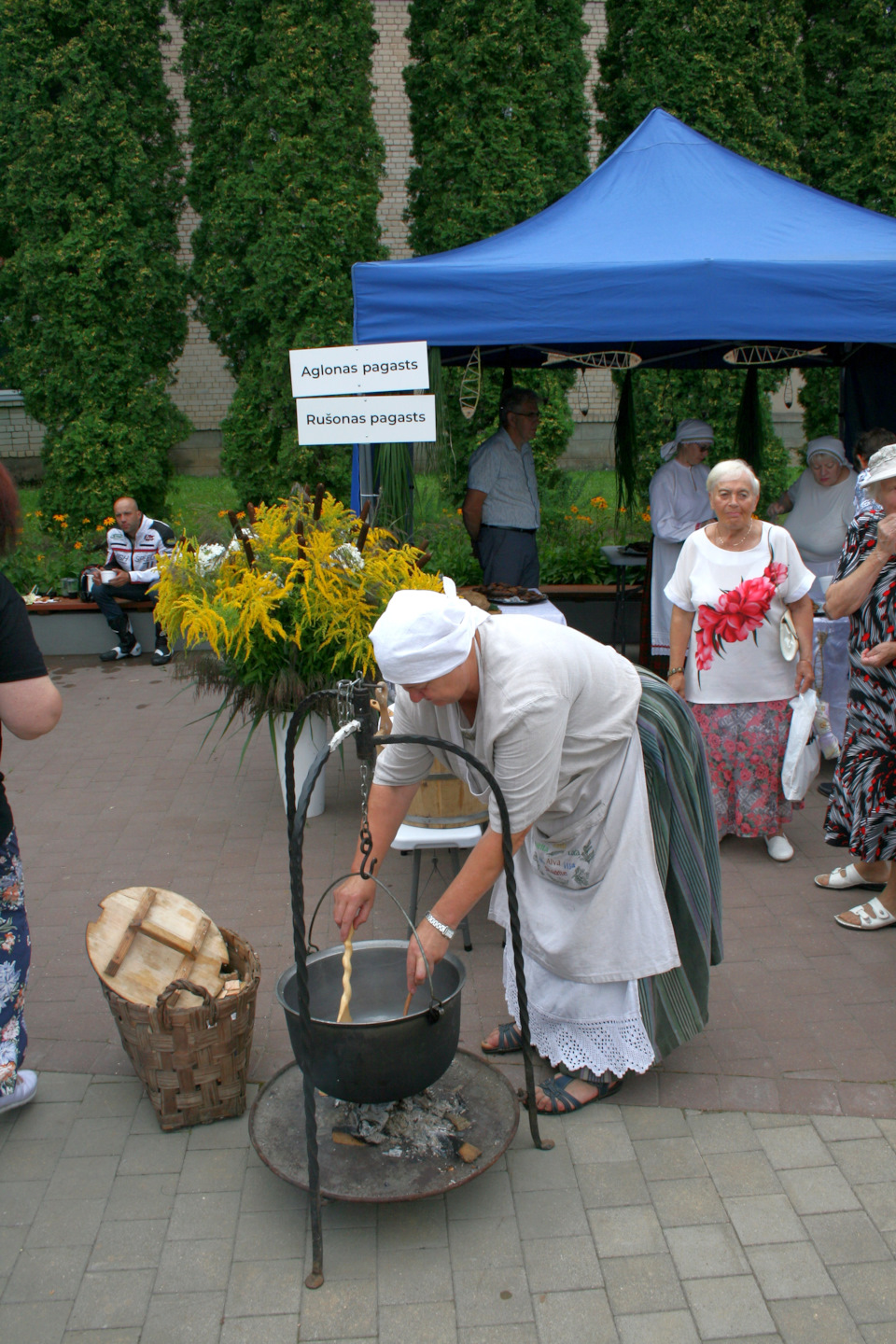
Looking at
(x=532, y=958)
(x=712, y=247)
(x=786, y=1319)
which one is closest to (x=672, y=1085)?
(x=532, y=958)

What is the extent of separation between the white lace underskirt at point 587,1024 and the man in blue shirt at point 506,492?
382cm

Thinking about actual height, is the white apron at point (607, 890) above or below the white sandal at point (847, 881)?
above

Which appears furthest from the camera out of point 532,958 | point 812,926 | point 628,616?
point 628,616

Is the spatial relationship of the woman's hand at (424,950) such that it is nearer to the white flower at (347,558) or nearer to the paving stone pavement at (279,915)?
the paving stone pavement at (279,915)

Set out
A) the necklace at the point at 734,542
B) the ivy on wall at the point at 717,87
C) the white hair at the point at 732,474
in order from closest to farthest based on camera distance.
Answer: the white hair at the point at 732,474, the necklace at the point at 734,542, the ivy on wall at the point at 717,87

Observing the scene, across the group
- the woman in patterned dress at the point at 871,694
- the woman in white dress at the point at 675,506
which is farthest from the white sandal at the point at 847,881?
the woman in white dress at the point at 675,506

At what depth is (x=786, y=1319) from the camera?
216cm

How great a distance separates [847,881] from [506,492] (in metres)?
3.24

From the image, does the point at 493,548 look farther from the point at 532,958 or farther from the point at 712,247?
the point at 532,958

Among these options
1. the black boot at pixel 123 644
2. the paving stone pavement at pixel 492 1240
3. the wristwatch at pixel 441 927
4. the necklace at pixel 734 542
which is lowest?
the black boot at pixel 123 644

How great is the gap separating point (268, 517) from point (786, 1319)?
3.47 m

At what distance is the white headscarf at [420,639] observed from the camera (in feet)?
6.82

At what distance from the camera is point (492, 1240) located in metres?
2.40

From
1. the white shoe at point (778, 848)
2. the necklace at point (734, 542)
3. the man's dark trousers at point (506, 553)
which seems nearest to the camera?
the necklace at point (734, 542)
